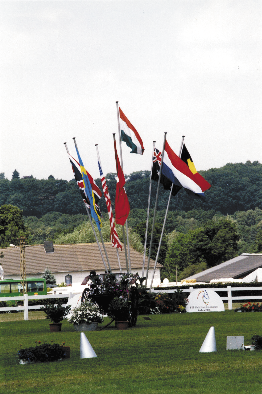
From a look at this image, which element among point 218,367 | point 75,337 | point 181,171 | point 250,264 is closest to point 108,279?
point 75,337

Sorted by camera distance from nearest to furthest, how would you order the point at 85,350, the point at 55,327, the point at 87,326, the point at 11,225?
the point at 85,350, the point at 87,326, the point at 55,327, the point at 11,225

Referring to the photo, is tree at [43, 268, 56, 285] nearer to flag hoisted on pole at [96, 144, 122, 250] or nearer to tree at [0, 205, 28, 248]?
tree at [0, 205, 28, 248]

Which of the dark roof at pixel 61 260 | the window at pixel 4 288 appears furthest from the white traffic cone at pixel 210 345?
the dark roof at pixel 61 260

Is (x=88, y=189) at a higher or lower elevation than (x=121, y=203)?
higher

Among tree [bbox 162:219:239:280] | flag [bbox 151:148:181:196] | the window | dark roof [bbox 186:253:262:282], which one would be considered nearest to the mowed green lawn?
flag [bbox 151:148:181:196]

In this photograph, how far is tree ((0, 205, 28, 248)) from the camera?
84.2 m

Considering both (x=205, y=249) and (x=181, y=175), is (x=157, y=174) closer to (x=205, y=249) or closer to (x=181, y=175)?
(x=181, y=175)

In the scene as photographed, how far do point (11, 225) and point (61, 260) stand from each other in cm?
1695

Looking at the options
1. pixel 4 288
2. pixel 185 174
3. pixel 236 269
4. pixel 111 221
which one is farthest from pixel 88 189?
pixel 236 269

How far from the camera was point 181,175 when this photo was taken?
23.7 meters

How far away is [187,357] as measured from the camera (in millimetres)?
11727

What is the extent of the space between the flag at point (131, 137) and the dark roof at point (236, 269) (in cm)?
3460

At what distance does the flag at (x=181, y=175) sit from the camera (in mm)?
23297

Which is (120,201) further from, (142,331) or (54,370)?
(54,370)
